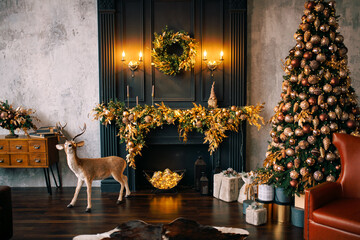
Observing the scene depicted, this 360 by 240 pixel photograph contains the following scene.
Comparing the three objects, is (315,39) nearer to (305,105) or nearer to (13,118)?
(305,105)

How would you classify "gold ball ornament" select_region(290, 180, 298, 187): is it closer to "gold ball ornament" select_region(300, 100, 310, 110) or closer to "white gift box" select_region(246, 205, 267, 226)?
"white gift box" select_region(246, 205, 267, 226)

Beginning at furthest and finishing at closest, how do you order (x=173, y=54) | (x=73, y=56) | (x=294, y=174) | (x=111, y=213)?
(x=73, y=56), (x=173, y=54), (x=111, y=213), (x=294, y=174)

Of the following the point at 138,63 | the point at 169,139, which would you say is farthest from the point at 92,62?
the point at 169,139

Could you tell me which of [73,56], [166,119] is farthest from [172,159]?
[73,56]

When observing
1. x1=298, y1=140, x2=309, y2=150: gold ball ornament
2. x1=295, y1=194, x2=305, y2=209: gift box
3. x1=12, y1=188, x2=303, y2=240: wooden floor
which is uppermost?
x1=298, y1=140, x2=309, y2=150: gold ball ornament

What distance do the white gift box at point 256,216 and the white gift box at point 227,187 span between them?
0.72 m

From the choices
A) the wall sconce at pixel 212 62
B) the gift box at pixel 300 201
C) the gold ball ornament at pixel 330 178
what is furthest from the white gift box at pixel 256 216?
the wall sconce at pixel 212 62

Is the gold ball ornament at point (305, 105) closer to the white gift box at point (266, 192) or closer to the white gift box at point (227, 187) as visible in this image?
the white gift box at point (266, 192)

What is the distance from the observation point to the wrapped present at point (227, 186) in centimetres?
392

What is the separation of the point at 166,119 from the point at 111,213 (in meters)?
1.55

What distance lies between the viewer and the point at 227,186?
12.9 feet

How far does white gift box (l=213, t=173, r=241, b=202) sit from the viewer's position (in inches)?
154

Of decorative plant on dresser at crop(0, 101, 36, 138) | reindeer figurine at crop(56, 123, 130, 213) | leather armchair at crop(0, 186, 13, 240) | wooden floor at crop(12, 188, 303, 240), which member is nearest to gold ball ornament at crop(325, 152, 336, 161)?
wooden floor at crop(12, 188, 303, 240)

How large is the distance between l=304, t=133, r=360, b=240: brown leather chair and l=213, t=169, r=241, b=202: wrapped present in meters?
1.43
